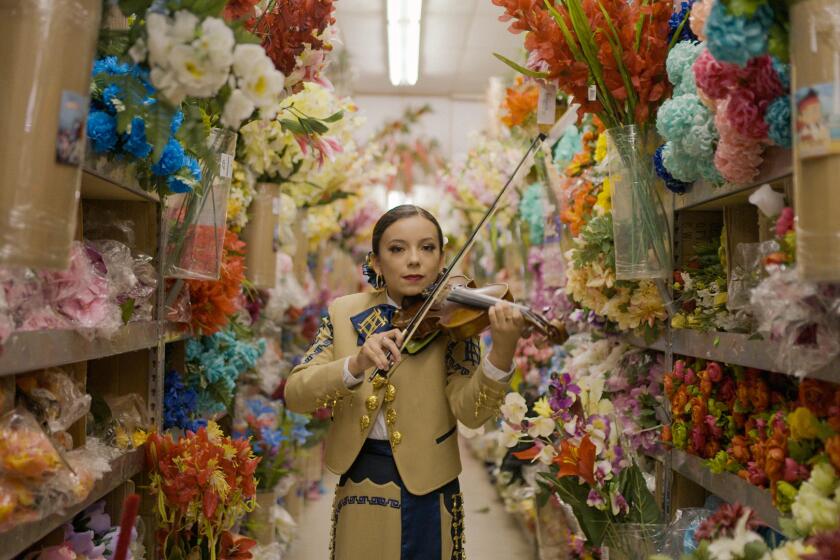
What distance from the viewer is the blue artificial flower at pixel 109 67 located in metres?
1.75

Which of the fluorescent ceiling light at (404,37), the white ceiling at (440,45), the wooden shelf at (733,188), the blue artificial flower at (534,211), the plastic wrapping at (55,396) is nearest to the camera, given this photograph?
the wooden shelf at (733,188)

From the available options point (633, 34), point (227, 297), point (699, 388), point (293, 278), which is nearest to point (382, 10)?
point (293, 278)

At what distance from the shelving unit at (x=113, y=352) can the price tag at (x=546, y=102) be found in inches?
44.9

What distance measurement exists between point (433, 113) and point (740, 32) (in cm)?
862

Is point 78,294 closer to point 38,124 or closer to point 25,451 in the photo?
point 25,451

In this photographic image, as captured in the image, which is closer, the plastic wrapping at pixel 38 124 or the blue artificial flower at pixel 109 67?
the plastic wrapping at pixel 38 124

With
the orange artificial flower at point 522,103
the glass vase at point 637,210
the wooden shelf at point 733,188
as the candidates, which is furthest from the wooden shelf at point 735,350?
the orange artificial flower at point 522,103

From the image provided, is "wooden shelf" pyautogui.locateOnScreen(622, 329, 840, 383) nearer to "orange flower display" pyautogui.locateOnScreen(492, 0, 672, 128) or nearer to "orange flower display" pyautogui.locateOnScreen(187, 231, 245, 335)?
"orange flower display" pyautogui.locateOnScreen(492, 0, 672, 128)

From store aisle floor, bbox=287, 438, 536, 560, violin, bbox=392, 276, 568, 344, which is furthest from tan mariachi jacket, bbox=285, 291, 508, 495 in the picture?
store aisle floor, bbox=287, 438, 536, 560

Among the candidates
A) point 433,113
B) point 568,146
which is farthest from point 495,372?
point 433,113

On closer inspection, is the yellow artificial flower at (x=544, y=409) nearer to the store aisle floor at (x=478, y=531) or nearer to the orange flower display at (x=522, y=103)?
the orange flower display at (x=522, y=103)

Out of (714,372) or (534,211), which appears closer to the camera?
(714,372)

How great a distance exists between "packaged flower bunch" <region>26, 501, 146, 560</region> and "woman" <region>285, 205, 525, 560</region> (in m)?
0.54

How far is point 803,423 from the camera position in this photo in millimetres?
1496
